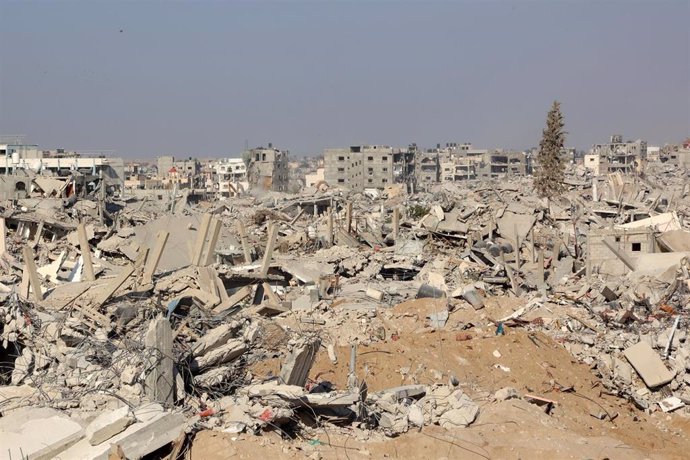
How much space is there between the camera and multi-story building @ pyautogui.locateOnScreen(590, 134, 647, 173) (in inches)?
3115

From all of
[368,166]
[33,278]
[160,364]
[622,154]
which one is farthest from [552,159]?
[622,154]

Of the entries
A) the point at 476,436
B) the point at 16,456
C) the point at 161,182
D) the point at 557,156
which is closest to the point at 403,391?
the point at 476,436

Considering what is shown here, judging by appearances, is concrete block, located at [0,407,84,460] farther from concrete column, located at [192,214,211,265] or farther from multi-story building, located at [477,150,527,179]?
multi-story building, located at [477,150,527,179]

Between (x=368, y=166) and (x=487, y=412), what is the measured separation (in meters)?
58.2

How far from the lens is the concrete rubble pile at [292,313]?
330 inches

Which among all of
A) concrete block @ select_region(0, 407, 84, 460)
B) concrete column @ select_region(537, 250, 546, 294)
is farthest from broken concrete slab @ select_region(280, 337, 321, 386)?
concrete column @ select_region(537, 250, 546, 294)

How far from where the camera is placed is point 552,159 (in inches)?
1631

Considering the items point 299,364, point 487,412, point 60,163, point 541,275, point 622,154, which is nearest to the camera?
point 299,364

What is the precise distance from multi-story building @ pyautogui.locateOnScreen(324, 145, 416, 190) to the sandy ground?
5225 cm

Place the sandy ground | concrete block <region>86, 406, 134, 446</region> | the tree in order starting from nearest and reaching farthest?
concrete block <region>86, 406, 134, 446</region>, the sandy ground, the tree

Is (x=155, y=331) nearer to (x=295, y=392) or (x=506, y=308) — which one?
(x=295, y=392)

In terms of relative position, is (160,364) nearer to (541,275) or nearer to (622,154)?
(541,275)

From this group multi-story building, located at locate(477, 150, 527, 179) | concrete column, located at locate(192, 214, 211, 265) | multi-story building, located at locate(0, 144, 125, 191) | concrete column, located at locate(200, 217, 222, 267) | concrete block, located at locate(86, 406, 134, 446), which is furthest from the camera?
multi-story building, located at locate(477, 150, 527, 179)

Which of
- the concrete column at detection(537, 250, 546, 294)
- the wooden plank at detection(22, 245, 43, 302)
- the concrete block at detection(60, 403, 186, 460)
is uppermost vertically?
the wooden plank at detection(22, 245, 43, 302)
